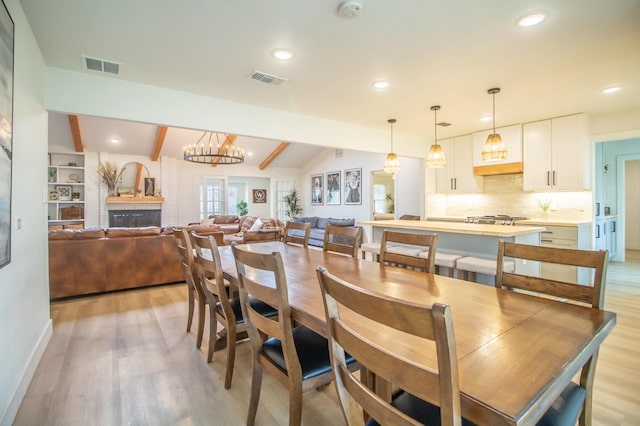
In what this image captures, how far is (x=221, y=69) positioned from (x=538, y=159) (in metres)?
4.58

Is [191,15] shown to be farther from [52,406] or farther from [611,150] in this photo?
[611,150]

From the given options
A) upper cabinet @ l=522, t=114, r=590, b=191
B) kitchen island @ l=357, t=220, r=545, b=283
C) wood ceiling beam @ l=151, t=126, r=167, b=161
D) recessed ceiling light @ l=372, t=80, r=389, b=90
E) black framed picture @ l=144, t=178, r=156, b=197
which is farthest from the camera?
black framed picture @ l=144, t=178, r=156, b=197

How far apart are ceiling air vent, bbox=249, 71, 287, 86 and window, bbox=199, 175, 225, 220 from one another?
6591 mm

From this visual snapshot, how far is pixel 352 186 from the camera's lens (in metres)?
8.74

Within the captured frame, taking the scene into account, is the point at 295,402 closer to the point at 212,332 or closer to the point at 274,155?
the point at 212,332

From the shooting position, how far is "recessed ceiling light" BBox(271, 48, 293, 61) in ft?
8.29

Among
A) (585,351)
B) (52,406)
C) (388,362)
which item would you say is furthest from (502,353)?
(52,406)

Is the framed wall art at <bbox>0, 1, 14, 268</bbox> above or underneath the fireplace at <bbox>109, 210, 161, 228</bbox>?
above

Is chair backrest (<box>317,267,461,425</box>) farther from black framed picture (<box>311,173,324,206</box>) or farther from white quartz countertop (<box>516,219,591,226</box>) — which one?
black framed picture (<box>311,173,324,206</box>)

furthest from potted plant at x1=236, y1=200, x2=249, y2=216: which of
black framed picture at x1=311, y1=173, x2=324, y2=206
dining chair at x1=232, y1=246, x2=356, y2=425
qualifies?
dining chair at x1=232, y1=246, x2=356, y2=425

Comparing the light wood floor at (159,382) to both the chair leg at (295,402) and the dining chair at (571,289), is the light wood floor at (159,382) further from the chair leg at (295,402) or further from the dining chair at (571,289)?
the dining chair at (571,289)

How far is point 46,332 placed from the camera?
2.65m

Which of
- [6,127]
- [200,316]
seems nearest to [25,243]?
[6,127]

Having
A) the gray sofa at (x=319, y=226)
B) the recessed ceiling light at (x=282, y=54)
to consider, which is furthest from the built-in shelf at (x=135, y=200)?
the recessed ceiling light at (x=282, y=54)
